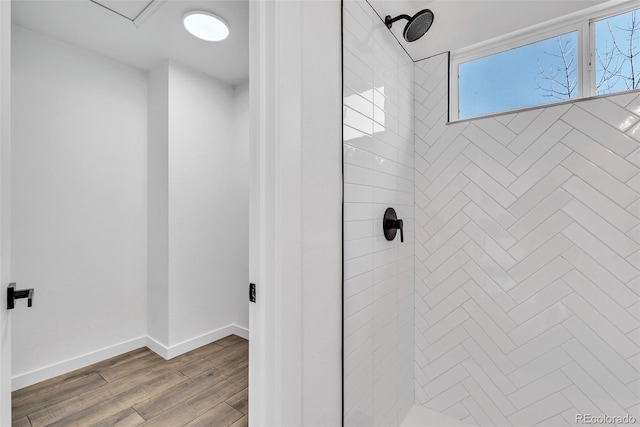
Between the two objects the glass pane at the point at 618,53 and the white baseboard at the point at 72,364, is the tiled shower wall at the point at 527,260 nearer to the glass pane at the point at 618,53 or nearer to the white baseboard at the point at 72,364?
the glass pane at the point at 618,53

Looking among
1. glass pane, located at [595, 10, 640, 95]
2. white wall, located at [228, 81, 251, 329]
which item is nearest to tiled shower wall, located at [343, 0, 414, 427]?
glass pane, located at [595, 10, 640, 95]

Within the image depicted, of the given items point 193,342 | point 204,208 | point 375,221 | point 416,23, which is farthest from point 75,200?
point 416,23

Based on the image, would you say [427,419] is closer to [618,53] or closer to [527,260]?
[527,260]

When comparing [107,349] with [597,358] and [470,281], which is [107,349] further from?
[597,358]

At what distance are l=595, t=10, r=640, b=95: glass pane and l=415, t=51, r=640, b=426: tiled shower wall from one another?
11 centimetres

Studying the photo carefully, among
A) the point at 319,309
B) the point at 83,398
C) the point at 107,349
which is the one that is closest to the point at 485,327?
the point at 319,309

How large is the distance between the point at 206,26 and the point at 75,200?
1.53 metres

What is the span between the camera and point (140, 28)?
6.41 feet

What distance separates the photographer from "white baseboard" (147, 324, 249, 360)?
232 centimetres

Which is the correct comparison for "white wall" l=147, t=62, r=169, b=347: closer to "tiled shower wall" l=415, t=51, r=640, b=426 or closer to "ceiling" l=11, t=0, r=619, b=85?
"ceiling" l=11, t=0, r=619, b=85

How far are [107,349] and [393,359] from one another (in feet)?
7.06

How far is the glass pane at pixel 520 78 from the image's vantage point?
1.63 m

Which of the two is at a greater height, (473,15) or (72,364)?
(473,15)

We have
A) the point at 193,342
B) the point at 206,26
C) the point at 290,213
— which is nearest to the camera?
the point at 290,213
